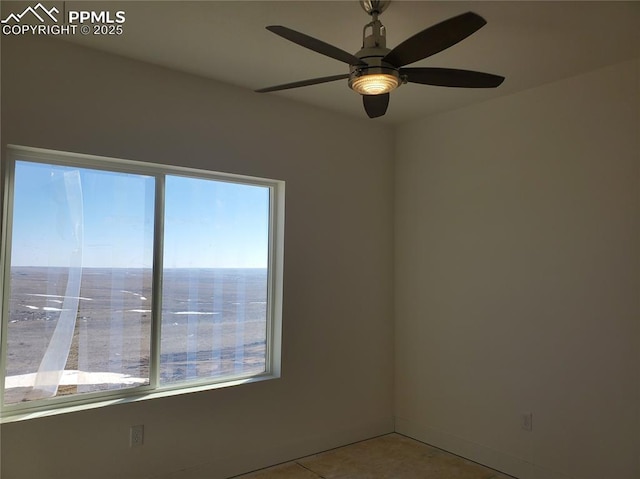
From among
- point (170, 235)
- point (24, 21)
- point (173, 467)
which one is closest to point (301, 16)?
point (24, 21)

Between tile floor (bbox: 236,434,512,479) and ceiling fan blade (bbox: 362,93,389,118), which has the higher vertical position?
ceiling fan blade (bbox: 362,93,389,118)

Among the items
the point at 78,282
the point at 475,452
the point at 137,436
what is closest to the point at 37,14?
the point at 78,282

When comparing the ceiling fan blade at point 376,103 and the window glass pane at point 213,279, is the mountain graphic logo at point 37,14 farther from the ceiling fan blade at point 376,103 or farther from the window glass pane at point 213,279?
the ceiling fan blade at point 376,103

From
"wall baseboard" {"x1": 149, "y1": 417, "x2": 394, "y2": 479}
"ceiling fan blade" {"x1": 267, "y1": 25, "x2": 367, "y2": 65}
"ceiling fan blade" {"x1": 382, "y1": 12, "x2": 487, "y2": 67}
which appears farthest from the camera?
"wall baseboard" {"x1": 149, "y1": 417, "x2": 394, "y2": 479}

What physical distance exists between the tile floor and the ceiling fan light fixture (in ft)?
8.53

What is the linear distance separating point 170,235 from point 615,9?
9.43ft

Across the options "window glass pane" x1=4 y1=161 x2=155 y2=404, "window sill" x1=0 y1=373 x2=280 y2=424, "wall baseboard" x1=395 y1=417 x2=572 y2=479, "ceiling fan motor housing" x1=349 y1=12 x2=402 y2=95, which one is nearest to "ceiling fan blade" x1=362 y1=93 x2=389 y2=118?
"ceiling fan motor housing" x1=349 y1=12 x2=402 y2=95

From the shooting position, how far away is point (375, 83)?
2.19 meters

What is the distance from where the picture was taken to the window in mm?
2820

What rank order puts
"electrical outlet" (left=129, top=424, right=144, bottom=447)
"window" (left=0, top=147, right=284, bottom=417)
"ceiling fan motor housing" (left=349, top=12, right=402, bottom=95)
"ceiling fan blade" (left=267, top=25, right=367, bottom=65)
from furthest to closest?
1. "electrical outlet" (left=129, top=424, right=144, bottom=447)
2. "window" (left=0, top=147, right=284, bottom=417)
3. "ceiling fan motor housing" (left=349, top=12, right=402, bottom=95)
4. "ceiling fan blade" (left=267, top=25, right=367, bottom=65)

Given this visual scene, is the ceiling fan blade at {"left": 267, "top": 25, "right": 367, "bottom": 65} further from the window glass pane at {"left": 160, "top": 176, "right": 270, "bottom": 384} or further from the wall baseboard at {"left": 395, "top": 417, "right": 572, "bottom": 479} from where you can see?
the wall baseboard at {"left": 395, "top": 417, "right": 572, "bottom": 479}

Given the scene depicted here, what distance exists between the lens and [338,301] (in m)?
4.07

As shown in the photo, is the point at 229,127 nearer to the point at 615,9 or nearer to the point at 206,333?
the point at 206,333

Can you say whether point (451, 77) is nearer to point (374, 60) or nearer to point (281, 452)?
point (374, 60)
